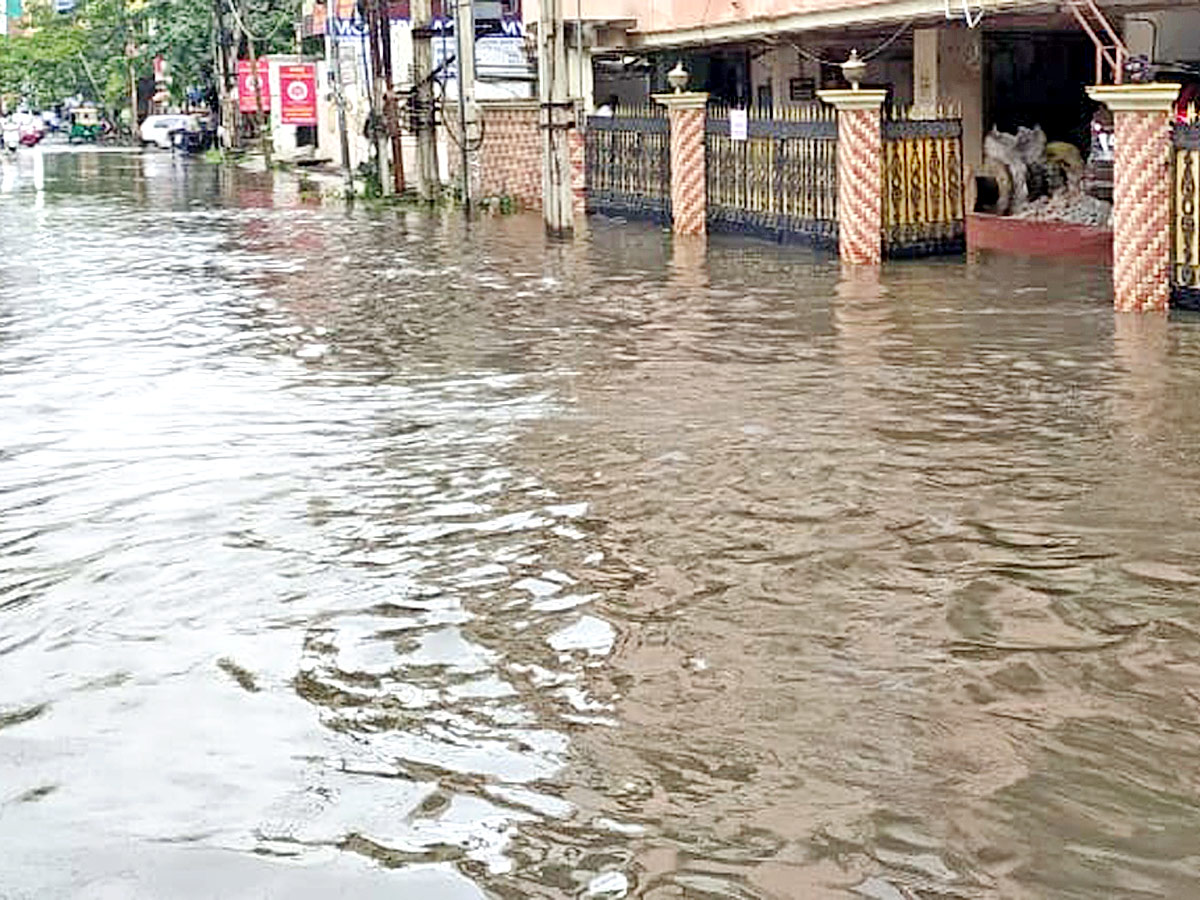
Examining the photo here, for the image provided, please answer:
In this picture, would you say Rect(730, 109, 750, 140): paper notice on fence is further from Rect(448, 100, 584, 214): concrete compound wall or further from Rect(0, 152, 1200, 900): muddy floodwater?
Rect(0, 152, 1200, 900): muddy floodwater

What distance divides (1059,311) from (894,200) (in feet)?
16.7

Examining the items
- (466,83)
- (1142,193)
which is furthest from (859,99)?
(466,83)

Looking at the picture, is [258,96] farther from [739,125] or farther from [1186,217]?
[1186,217]

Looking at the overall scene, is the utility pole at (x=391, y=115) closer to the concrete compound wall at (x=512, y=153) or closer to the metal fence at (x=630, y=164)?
the concrete compound wall at (x=512, y=153)

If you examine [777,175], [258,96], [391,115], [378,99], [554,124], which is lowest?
[777,175]

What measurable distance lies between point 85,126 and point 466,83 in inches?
3061

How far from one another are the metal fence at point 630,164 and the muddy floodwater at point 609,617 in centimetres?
1203

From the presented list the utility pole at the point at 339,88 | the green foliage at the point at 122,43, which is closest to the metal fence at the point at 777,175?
the utility pole at the point at 339,88

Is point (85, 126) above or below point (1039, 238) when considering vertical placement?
above

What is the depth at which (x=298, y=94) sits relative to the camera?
55562 millimetres

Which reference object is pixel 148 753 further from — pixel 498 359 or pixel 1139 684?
pixel 498 359

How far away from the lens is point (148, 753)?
5609mm

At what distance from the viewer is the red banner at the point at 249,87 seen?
5959 centimetres

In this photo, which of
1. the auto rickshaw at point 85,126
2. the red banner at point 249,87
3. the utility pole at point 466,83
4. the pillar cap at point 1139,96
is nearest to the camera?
the pillar cap at point 1139,96
